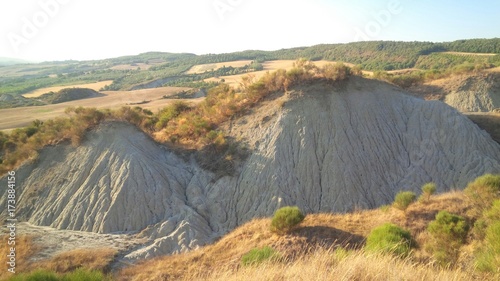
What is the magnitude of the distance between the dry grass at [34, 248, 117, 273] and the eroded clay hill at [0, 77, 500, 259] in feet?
8.61

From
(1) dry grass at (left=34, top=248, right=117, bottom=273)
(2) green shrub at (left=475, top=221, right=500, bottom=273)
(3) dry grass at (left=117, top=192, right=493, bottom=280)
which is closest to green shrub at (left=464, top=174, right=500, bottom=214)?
(3) dry grass at (left=117, top=192, right=493, bottom=280)

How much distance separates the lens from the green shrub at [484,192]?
543 inches

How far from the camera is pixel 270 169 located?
20438 mm

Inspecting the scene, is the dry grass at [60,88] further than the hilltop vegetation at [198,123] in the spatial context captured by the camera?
Yes

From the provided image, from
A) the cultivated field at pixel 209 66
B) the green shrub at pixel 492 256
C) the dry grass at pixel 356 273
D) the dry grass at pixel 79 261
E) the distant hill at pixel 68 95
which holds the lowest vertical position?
the dry grass at pixel 79 261

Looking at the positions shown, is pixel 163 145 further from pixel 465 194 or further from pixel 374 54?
pixel 374 54

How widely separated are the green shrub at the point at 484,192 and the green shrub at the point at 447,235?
247 centimetres

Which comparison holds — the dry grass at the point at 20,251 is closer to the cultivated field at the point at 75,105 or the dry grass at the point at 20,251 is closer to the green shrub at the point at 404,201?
the green shrub at the point at 404,201

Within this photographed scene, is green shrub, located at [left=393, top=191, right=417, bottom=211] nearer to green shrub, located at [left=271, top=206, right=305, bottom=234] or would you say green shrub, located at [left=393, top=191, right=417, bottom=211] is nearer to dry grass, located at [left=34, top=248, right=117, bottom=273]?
green shrub, located at [left=271, top=206, right=305, bottom=234]

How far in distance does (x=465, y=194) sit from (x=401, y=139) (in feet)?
26.1

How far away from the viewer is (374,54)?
300 feet

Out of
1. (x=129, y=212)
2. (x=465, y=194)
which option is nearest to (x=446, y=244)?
(x=465, y=194)

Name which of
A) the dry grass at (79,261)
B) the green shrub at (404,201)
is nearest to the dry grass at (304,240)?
the green shrub at (404,201)

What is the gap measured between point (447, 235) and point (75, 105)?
7789 cm
